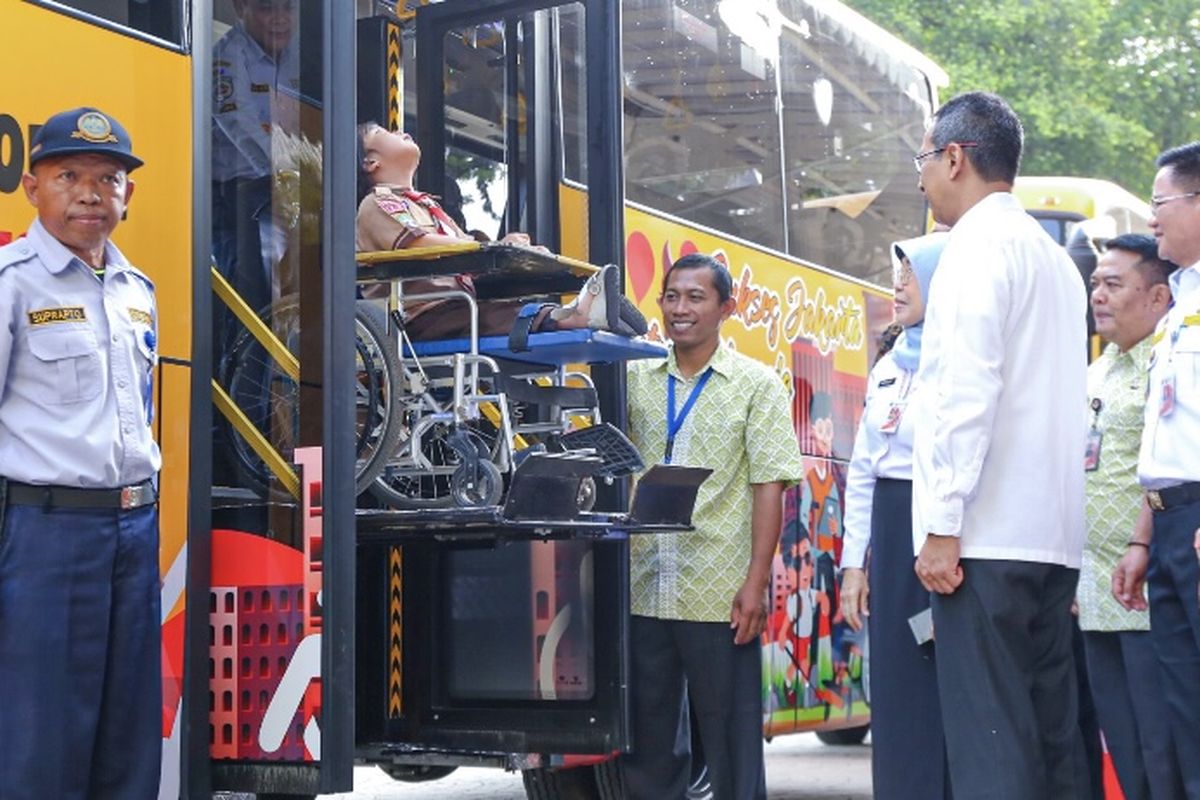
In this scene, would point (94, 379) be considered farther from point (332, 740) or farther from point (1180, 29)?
point (1180, 29)

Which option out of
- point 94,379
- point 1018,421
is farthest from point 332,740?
point 1018,421

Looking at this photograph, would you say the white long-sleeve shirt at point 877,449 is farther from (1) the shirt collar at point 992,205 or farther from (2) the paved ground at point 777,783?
(2) the paved ground at point 777,783

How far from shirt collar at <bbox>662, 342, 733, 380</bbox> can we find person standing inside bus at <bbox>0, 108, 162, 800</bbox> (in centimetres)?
223

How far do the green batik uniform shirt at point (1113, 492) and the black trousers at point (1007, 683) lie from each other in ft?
5.28

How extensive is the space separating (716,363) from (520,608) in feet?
3.34

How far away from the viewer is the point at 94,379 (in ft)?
14.6

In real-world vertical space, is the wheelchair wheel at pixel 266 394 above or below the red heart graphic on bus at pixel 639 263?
below

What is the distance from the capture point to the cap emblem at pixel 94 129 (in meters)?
4.43

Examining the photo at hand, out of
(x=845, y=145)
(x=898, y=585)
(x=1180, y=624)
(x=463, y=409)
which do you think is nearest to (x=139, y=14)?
(x=463, y=409)

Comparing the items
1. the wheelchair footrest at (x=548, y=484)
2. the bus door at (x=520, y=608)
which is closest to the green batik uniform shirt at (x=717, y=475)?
the bus door at (x=520, y=608)

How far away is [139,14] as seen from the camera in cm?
493

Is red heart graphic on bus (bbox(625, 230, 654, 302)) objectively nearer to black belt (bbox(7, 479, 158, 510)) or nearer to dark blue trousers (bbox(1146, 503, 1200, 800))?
dark blue trousers (bbox(1146, 503, 1200, 800))

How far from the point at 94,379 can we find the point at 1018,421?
2.18m

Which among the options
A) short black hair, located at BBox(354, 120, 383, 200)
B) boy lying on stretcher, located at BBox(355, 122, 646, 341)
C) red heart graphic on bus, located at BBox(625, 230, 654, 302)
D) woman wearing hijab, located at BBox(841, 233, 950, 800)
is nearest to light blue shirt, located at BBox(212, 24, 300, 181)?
boy lying on stretcher, located at BBox(355, 122, 646, 341)
